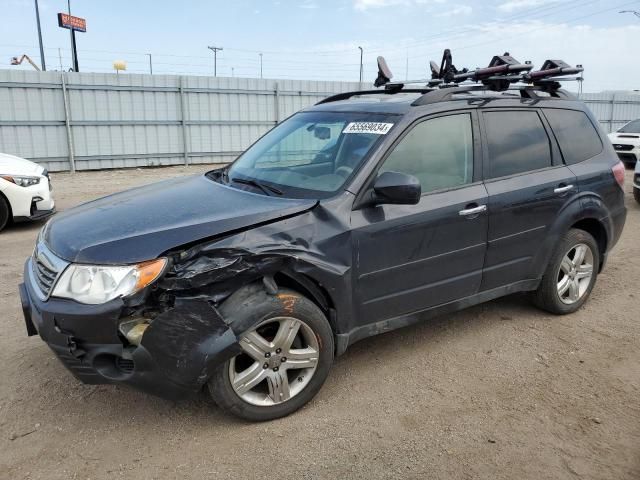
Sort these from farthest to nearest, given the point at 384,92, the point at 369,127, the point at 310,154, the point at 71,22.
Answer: the point at 71,22 → the point at 384,92 → the point at 310,154 → the point at 369,127

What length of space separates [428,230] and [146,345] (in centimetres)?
181

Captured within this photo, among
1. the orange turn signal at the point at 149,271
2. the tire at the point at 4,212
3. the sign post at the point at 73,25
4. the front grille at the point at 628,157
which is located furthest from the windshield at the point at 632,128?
the sign post at the point at 73,25

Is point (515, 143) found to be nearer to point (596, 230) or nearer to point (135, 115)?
point (596, 230)

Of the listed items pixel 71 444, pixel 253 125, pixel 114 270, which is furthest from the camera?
pixel 253 125

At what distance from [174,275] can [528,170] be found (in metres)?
2.74

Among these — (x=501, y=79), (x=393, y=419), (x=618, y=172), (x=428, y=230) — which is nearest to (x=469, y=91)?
(x=501, y=79)

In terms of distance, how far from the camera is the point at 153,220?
295 centimetres

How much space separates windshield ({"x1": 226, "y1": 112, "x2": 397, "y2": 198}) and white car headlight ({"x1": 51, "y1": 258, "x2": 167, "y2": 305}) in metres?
1.01

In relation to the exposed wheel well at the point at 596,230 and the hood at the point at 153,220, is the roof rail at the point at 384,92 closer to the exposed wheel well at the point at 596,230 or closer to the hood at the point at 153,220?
the hood at the point at 153,220

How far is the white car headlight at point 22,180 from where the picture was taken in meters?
7.48

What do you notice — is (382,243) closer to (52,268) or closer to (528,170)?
(528,170)

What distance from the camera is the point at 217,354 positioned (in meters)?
2.69

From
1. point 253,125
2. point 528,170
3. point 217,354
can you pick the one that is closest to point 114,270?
point 217,354

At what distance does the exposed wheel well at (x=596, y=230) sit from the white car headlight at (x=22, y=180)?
22.8 feet
